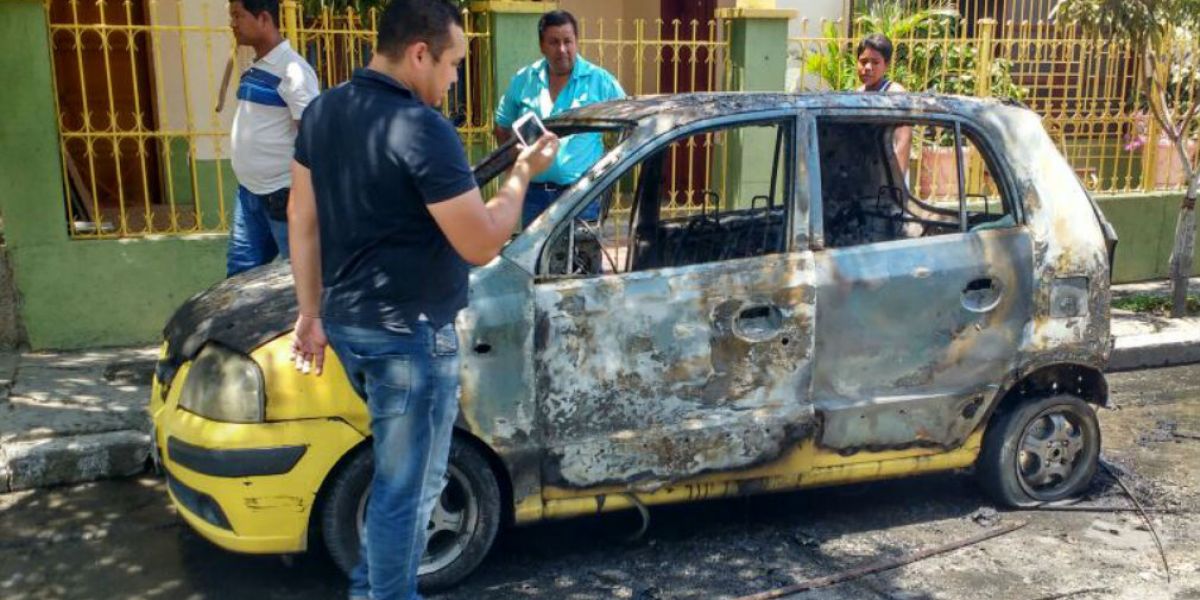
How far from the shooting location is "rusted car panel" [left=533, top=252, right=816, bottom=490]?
146 inches

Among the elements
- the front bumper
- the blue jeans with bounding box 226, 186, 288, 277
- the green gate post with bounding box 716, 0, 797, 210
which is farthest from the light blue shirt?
the front bumper

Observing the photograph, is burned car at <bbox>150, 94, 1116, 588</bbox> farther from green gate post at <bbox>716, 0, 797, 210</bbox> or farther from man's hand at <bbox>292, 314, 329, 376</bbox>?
green gate post at <bbox>716, 0, 797, 210</bbox>

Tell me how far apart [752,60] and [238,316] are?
4989 millimetres

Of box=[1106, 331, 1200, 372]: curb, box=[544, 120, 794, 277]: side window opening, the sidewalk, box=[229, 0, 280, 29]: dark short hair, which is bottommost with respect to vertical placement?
box=[1106, 331, 1200, 372]: curb

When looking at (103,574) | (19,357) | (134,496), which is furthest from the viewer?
(19,357)

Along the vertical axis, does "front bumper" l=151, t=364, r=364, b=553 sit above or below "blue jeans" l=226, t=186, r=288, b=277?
below

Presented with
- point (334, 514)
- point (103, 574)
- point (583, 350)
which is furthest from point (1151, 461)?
point (103, 574)

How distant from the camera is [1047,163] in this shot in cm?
438

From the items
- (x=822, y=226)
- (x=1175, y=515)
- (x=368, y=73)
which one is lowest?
(x=1175, y=515)

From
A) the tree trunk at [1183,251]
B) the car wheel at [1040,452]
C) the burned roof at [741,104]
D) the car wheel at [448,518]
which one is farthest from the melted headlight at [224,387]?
the tree trunk at [1183,251]

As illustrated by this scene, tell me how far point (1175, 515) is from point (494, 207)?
10.8ft

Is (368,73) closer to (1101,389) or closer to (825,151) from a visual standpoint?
(825,151)

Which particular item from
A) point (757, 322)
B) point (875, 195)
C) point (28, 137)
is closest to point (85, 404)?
point (28, 137)

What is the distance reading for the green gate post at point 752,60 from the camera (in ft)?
25.1
